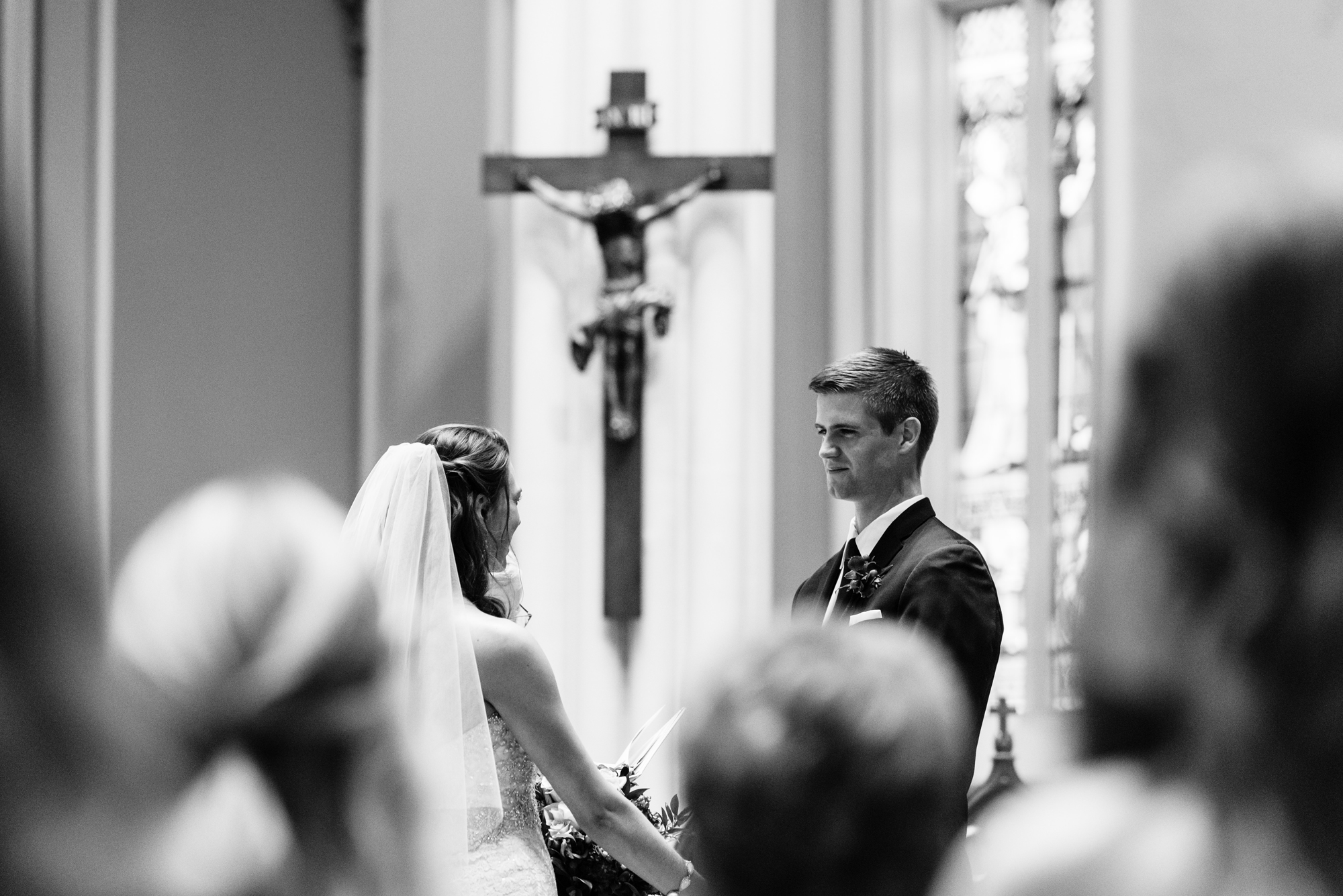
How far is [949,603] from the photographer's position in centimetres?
352

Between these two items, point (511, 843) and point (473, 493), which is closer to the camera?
point (511, 843)

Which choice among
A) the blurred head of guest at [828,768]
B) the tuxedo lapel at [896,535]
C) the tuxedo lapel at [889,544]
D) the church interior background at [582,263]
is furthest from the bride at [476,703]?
the church interior background at [582,263]

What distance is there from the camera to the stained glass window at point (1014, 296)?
6777 millimetres

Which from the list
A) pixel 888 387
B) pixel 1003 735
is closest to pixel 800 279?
pixel 1003 735

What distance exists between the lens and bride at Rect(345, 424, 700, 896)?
3.05 m

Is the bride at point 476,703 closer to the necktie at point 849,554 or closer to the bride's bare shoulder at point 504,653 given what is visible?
the bride's bare shoulder at point 504,653

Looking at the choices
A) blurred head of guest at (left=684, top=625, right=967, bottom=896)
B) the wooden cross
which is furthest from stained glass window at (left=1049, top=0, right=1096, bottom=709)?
blurred head of guest at (left=684, top=625, right=967, bottom=896)

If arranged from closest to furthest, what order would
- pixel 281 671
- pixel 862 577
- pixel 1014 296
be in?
pixel 281 671, pixel 862 577, pixel 1014 296

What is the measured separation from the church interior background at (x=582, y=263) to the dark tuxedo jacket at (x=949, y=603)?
2837 millimetres

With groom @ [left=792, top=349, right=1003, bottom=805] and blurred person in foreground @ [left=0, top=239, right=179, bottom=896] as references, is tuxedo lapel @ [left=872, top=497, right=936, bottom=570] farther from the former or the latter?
blurred person in foreground @ [left=0, top=239, right=179, bottom=896]

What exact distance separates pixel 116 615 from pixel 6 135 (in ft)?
20.6

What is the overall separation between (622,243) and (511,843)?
150 inches

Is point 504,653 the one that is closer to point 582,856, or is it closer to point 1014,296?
point 582,856

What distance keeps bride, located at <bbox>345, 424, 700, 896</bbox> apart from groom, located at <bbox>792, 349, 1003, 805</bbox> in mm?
613
